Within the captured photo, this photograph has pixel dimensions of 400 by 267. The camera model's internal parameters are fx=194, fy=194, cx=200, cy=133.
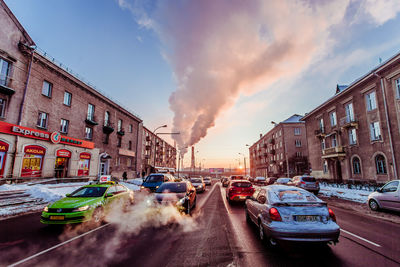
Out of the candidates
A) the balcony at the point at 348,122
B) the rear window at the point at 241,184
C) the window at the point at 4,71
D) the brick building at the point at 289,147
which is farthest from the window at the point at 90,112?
the brick building at the point at 289,147

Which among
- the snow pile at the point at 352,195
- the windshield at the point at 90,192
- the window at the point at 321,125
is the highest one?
the window at the point at 321,125

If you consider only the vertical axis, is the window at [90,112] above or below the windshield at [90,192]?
above

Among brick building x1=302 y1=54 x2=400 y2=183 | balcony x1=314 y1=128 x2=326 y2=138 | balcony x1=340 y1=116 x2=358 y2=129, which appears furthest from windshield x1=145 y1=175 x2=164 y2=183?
balcony x1=314 y1=128 x2=326 y2=138

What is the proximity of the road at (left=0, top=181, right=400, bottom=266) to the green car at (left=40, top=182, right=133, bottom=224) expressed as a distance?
38 cm

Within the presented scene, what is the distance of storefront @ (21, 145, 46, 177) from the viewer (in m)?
16.3

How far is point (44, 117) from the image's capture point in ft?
60.3

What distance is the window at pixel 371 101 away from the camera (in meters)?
20.5

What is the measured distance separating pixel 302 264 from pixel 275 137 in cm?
5391

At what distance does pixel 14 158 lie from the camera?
15.2 metres

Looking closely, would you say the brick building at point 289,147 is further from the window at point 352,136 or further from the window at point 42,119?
the window at point 42,119

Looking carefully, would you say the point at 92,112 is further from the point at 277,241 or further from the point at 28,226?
the point at 277,241

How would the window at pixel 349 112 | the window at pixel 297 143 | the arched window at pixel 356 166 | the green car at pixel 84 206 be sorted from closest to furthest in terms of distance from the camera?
the green car at pixel 84 206 → the arched window at pixel 356 166 → the window at pixel 349 112 → the window at pixel 297 143

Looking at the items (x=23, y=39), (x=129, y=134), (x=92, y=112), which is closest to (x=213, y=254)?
(x=23, y=39)

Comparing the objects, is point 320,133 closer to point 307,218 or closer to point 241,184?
point 241,184
